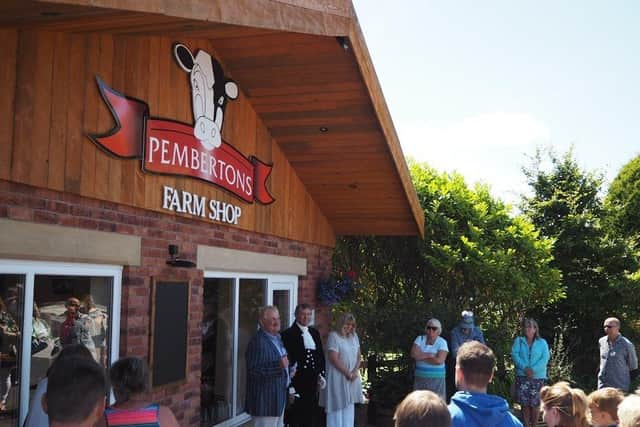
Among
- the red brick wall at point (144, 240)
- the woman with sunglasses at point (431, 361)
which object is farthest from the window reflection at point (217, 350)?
the woman with sunglasses at point (431, 361)

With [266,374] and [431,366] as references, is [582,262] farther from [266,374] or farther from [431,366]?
[266,374]

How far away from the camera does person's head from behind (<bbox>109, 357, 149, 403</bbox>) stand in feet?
10.7

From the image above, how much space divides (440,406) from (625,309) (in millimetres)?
13412

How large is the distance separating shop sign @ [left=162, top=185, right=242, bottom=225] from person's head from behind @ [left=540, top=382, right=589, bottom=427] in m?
3.57

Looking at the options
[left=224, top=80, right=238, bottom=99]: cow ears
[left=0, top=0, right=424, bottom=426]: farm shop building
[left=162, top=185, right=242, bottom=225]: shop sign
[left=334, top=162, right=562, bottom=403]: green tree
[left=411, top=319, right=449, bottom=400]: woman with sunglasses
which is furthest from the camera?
[left=334, top=162, right=562, bottom=403]: green tree

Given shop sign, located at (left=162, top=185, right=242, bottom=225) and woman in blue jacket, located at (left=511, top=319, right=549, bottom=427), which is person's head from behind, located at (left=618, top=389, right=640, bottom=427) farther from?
woman in blue jacket, located at (left=511, top=319, right=549, bottom=427)

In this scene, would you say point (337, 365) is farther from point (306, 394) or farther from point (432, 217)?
point (432, 217)

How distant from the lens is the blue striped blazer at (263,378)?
20.6ft

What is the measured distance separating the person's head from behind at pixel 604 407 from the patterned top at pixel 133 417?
92.8 inches

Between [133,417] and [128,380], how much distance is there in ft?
0.60

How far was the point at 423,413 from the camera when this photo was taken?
8.65 ft

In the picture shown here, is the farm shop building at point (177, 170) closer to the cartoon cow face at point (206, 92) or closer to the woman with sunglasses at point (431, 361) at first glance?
the cartoon cow face at point (206, 92)

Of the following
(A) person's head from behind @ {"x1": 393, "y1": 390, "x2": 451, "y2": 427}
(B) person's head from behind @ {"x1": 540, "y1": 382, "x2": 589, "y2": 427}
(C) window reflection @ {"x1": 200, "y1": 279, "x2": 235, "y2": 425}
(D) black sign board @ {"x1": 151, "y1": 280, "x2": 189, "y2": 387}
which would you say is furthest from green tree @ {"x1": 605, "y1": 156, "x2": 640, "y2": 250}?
(A) person's head from behind @ {"x1": 393, "y1": 390, "x2": 451, "y2": 427}

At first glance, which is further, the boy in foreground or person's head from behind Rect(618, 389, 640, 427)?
the boy in foreground
